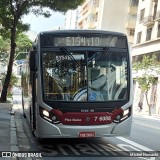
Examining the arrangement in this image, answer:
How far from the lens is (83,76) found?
35.6ft

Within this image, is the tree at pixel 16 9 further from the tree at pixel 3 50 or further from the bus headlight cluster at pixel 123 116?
the tree at pixel 3 50

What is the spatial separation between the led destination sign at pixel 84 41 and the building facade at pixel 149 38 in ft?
116

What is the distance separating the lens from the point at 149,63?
4419cm

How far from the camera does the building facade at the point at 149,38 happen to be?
156 ft

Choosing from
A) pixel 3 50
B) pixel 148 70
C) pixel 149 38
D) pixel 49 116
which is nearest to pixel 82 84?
pixel 49 116

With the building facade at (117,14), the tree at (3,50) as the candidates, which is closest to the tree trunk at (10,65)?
the tree at (3,50)

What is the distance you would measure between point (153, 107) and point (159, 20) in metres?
9.83

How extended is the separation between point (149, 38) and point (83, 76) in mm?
41292

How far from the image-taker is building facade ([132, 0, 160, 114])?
47459mm

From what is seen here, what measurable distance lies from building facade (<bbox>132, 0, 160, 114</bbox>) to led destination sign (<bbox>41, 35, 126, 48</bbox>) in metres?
35.4

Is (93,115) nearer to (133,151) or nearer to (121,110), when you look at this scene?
(121,110)

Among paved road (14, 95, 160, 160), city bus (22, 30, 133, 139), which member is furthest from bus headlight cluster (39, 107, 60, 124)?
paved road (14, 95, 160, 160)

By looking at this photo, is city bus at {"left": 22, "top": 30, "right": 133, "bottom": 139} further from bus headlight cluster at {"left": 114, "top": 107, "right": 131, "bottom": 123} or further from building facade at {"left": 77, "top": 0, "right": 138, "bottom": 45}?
building facade at {"left": 77, "top": 0, "right": 138, "bottom": 45}

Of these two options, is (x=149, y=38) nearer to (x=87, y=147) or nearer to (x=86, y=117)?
(x=87, y=147)
